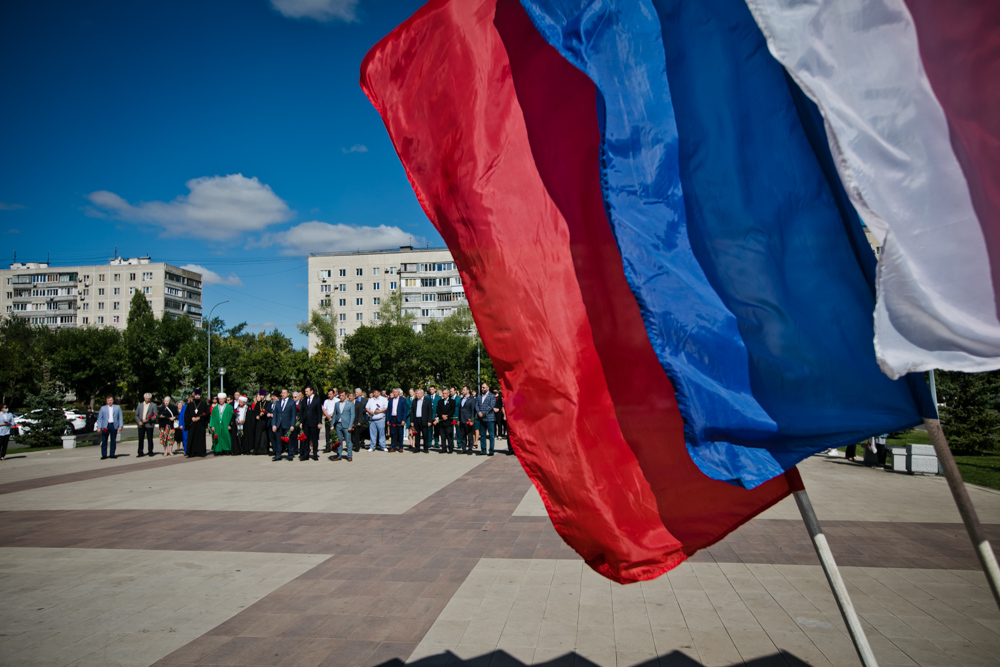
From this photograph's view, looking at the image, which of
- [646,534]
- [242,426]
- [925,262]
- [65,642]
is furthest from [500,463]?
[925,262]

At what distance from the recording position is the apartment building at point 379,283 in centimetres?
9125

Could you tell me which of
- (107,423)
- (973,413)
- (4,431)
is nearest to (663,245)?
(107,423)

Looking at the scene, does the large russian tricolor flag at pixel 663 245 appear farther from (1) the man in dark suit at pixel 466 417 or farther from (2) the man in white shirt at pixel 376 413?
(2) the man in white shirt at pixel 376 413

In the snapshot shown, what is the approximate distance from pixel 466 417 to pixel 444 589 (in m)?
13.2

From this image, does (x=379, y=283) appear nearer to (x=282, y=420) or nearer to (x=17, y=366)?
(x=17, y=366)

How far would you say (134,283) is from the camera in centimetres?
10769

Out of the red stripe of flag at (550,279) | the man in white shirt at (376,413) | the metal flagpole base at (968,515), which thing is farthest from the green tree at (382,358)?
the metal flagpole base at (968,515)

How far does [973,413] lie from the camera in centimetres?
2011

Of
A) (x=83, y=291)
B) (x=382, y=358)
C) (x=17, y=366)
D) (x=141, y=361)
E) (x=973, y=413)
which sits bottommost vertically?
(x=973, y=413)

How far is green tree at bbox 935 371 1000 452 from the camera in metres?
19.7

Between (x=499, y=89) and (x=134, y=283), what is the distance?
12330 cm

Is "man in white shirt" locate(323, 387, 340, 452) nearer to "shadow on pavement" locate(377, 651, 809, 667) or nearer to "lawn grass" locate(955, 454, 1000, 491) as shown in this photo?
"shadow on pavement" locate(377, 651, 809, 667)

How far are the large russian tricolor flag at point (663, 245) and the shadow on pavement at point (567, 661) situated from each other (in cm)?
226

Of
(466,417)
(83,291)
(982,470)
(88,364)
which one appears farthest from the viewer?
(83,291)
